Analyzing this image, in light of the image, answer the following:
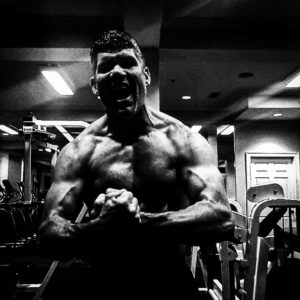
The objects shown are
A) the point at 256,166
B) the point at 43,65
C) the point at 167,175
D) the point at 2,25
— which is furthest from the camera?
the point at 256,166

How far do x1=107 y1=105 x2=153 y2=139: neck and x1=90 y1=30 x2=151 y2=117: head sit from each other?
0.05 m

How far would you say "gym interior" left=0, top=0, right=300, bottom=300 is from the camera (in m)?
2.99

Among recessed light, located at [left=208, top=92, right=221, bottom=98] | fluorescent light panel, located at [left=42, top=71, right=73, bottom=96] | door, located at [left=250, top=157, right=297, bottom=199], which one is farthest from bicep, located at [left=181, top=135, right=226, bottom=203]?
door, located at [left=250, top=157, right=297, bottom=199]

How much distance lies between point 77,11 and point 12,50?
993mm

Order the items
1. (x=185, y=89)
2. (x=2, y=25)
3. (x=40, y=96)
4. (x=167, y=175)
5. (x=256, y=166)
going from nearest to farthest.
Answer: (x=167, y=175)
(x=2, y=25)
(x=185, y=89)
(x=40, y=96)
(x=256, y=166)

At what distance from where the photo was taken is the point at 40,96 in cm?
762

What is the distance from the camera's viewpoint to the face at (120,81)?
1059 mm

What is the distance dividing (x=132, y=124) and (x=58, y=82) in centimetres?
585

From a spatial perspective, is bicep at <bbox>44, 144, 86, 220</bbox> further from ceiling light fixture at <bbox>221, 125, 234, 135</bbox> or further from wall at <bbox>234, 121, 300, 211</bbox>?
ceiling light fixture at <bbox>221, 125, 234, 135</bbox>

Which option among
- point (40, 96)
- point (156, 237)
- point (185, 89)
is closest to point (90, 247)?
point (156, 237)

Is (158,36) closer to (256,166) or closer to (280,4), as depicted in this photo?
(280,4)

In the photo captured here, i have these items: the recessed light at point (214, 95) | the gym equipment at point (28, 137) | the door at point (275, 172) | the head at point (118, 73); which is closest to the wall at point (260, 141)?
the door at point (275, 172)

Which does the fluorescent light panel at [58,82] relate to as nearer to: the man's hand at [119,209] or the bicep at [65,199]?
the bicep at [65,199]

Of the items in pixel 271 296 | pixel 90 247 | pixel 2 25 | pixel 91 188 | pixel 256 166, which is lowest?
pixel 271 296
